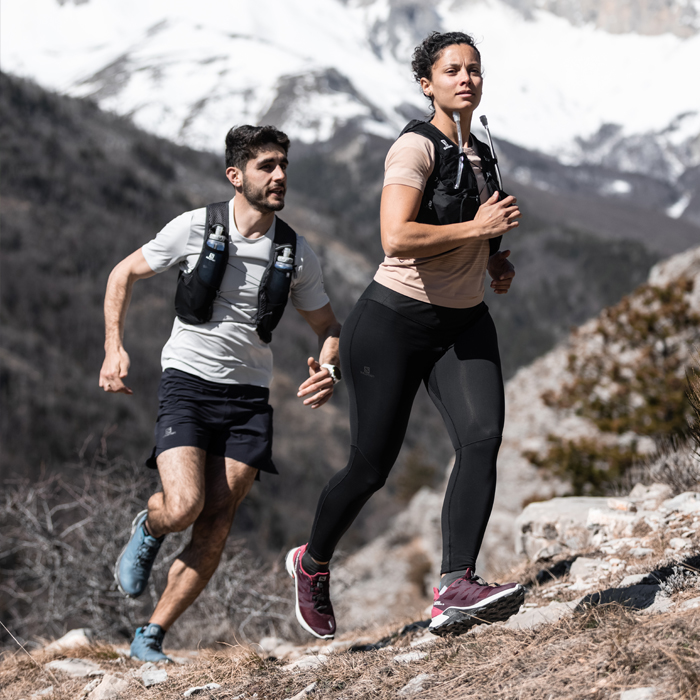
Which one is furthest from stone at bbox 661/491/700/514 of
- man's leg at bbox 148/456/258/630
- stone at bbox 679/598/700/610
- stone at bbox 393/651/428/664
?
man's leg at bbox 148/456/258/630

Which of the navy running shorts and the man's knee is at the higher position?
the navy running shorts

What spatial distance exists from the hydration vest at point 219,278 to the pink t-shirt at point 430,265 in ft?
2.18

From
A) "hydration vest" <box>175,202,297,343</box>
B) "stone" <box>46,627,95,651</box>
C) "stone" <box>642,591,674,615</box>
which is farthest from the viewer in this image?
"stone" <box>46,627,95,651</box>

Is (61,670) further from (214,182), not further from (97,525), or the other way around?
(214,182)

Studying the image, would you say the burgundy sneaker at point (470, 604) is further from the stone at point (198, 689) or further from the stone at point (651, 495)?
the stone at point (651, 495)

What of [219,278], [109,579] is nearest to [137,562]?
[219,278]

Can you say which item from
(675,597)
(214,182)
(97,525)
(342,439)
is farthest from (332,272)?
(675,597)

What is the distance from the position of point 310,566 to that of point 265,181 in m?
1.56

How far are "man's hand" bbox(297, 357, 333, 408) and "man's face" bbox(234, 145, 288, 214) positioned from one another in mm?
742

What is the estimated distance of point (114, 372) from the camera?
313 centimetres

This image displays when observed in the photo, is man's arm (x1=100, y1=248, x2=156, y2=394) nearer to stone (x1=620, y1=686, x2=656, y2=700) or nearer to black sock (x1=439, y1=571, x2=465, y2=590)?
black sock (x1=439, y1=571, x2=465, y2=590)

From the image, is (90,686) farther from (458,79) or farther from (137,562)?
(458,79)

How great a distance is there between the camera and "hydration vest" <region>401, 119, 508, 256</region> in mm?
2551

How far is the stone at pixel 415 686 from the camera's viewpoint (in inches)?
83.9
